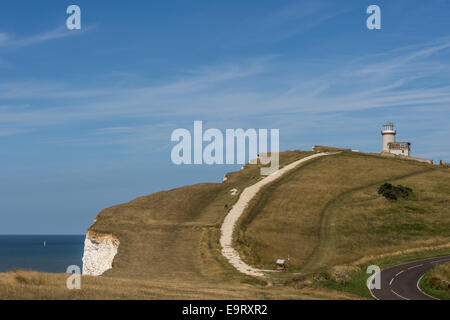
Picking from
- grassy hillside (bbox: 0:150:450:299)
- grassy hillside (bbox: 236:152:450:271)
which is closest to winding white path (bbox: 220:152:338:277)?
grassy hillside (bbox: 0:150:450:299)

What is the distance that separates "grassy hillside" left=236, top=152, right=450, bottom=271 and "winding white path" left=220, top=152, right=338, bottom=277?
4.30 feet

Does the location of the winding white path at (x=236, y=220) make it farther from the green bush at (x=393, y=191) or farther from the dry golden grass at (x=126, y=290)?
the green bush at (x=393, y=191)

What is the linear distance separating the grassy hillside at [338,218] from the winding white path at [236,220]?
1.31 meters

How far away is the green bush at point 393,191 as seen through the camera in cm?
8476

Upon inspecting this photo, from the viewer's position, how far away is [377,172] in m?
104

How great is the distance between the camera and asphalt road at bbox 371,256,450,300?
38125mm

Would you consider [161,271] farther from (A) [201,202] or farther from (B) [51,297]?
(A) [201,202]

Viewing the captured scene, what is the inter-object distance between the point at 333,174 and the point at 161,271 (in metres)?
58.6

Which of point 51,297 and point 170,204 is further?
point 170,204

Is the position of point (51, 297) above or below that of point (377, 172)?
below

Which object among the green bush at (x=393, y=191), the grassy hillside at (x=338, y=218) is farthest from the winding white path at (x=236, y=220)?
the green bush at (x=393, y=191)

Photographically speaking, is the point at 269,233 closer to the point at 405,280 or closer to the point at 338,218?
the point at 338,218

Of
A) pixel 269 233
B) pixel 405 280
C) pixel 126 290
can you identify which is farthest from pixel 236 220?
pixel 126 290
